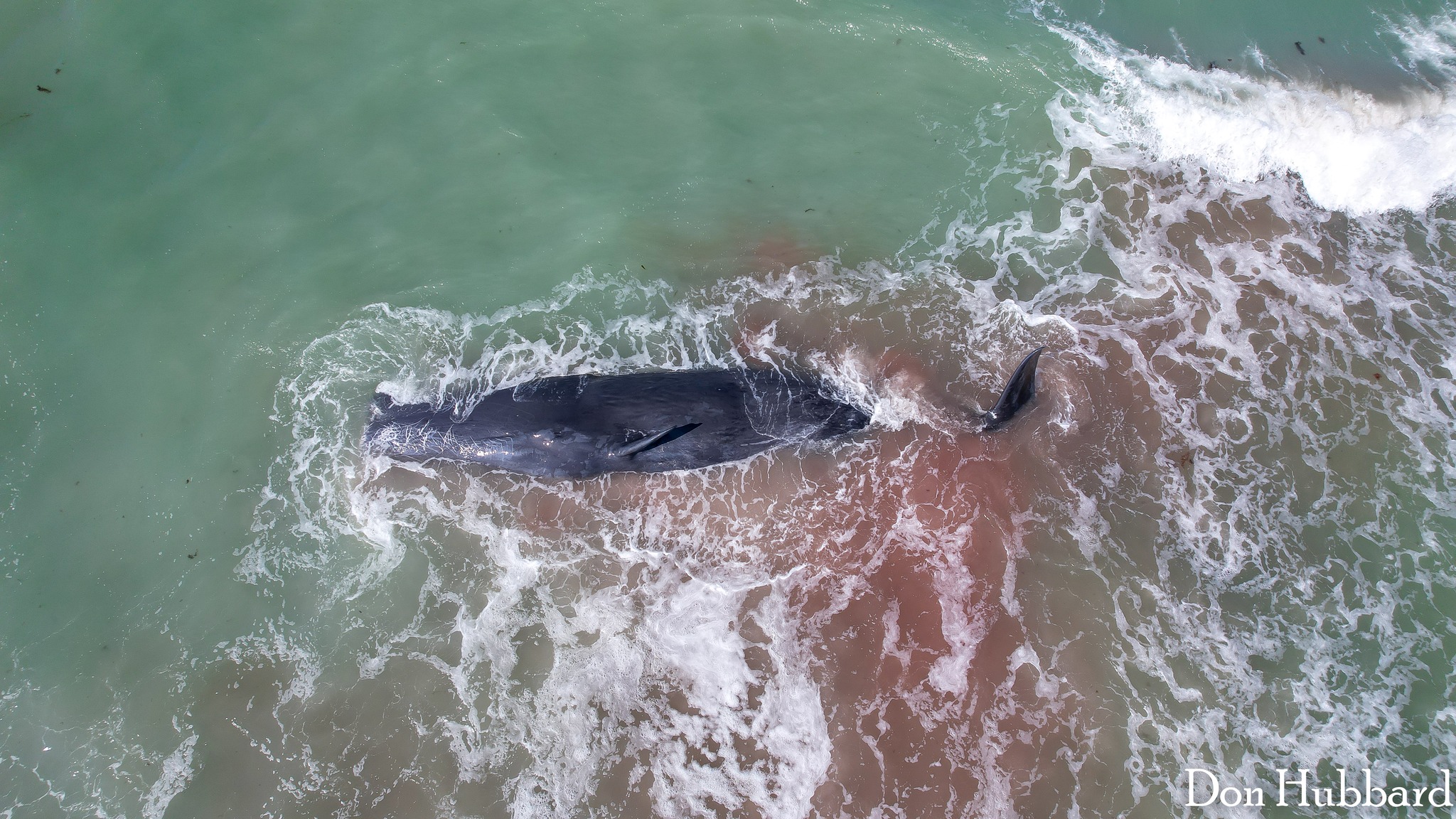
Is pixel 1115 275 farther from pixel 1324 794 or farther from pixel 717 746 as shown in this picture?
pixel 717 746

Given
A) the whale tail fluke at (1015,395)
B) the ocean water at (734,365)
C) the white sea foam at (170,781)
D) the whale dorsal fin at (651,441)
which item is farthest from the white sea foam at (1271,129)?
the white sea foam at (170,781)

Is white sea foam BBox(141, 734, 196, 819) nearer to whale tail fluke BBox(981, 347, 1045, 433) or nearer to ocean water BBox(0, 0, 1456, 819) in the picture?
ocean water BBox(0, 0, 1456, 819)

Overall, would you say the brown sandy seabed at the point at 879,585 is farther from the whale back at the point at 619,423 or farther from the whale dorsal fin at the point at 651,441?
the whale dorsal fin at the point at 651,441

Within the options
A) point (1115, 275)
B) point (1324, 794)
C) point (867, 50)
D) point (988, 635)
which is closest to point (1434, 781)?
point (1324, 794)

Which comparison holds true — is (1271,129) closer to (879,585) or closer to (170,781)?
(879,585)
